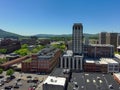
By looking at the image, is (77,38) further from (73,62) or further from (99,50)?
(73,62)

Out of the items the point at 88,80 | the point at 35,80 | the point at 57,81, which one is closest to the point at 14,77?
the point at 35,80

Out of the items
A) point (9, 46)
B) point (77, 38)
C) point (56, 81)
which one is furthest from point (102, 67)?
point (9, 46)

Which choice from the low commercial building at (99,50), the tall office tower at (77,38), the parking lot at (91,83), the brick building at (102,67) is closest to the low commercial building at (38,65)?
the brick building at (102,67)

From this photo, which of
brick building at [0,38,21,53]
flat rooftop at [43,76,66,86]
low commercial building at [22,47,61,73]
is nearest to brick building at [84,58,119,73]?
low commercial building at [22,47,61,73]

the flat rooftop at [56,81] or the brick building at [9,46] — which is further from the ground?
the brick building at [9,46]

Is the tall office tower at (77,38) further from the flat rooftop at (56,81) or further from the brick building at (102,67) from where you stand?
the flat rooftop at (56,81)

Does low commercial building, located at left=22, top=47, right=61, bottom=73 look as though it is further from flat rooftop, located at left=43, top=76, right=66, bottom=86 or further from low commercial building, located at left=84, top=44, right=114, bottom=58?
low commercial building, located at left=84, top=44, right=114, bottom=58

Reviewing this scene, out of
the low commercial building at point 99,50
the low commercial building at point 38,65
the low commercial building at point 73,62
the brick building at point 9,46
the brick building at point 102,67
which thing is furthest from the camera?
the brick building at point 9,46

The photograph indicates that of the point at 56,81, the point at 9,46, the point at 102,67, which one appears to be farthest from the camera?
the point at 9,46

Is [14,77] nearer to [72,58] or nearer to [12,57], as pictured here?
[72,58]
